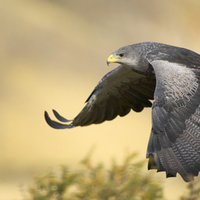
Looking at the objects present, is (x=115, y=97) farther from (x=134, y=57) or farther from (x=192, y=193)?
(x=192, y=193)

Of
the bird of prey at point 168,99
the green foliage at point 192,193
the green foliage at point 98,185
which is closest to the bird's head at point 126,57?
the bird of prey at point 168,99

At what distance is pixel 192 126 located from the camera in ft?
10.1

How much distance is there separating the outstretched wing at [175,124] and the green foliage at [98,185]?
1.11m

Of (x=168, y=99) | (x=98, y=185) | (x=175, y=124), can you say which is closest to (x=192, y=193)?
(x=98, y=185)

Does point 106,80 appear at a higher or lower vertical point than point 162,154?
higher

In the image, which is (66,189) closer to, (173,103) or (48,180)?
(48,180)

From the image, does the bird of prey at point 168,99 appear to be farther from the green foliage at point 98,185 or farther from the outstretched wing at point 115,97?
the green foliage at point 98,185

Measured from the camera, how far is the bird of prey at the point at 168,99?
2918 millimetres

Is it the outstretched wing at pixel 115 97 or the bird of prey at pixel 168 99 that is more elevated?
the outstretched wing at pixel 115 97

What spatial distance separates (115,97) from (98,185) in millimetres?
1267

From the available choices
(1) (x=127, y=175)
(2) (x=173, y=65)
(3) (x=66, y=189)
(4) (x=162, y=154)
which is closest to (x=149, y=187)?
(1) (x=127, y=175)

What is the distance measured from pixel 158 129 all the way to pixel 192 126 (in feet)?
1.10

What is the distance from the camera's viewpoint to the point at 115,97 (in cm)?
466

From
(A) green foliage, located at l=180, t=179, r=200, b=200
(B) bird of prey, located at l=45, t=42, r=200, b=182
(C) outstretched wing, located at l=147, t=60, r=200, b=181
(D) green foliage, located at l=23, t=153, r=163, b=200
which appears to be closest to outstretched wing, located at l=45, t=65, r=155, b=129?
(B) bird of prey, located at l=45, t=42, r=200, b=182
